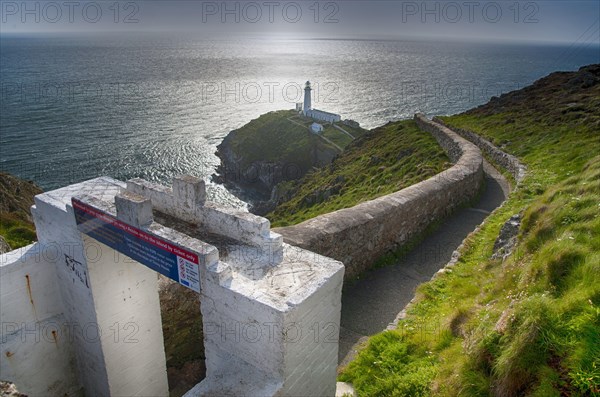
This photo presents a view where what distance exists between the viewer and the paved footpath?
9.05m

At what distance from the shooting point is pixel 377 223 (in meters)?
11.0

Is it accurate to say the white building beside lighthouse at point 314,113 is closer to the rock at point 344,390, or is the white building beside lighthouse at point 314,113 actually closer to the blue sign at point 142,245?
the blue sign at point 142,245

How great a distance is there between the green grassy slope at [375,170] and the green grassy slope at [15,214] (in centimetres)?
1574

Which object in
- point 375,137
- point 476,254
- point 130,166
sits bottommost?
point 130,166

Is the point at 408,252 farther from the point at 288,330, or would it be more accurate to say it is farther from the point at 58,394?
the point at 58,394

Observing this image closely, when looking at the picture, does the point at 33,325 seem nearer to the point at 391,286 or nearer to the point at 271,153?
the point at 391,286

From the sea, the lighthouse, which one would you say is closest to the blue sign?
the sea

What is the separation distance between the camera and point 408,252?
11969 millimetres

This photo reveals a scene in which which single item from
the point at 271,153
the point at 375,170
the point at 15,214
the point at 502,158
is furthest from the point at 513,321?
the point at 271,153

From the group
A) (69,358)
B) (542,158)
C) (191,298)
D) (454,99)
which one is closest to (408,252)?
(191,298)

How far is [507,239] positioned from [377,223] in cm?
305

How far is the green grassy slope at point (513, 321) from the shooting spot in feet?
15.2

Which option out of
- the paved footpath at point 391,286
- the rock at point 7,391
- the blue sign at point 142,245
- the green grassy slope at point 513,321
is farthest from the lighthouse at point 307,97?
the rock at point 7,391

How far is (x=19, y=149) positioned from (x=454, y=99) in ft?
329
